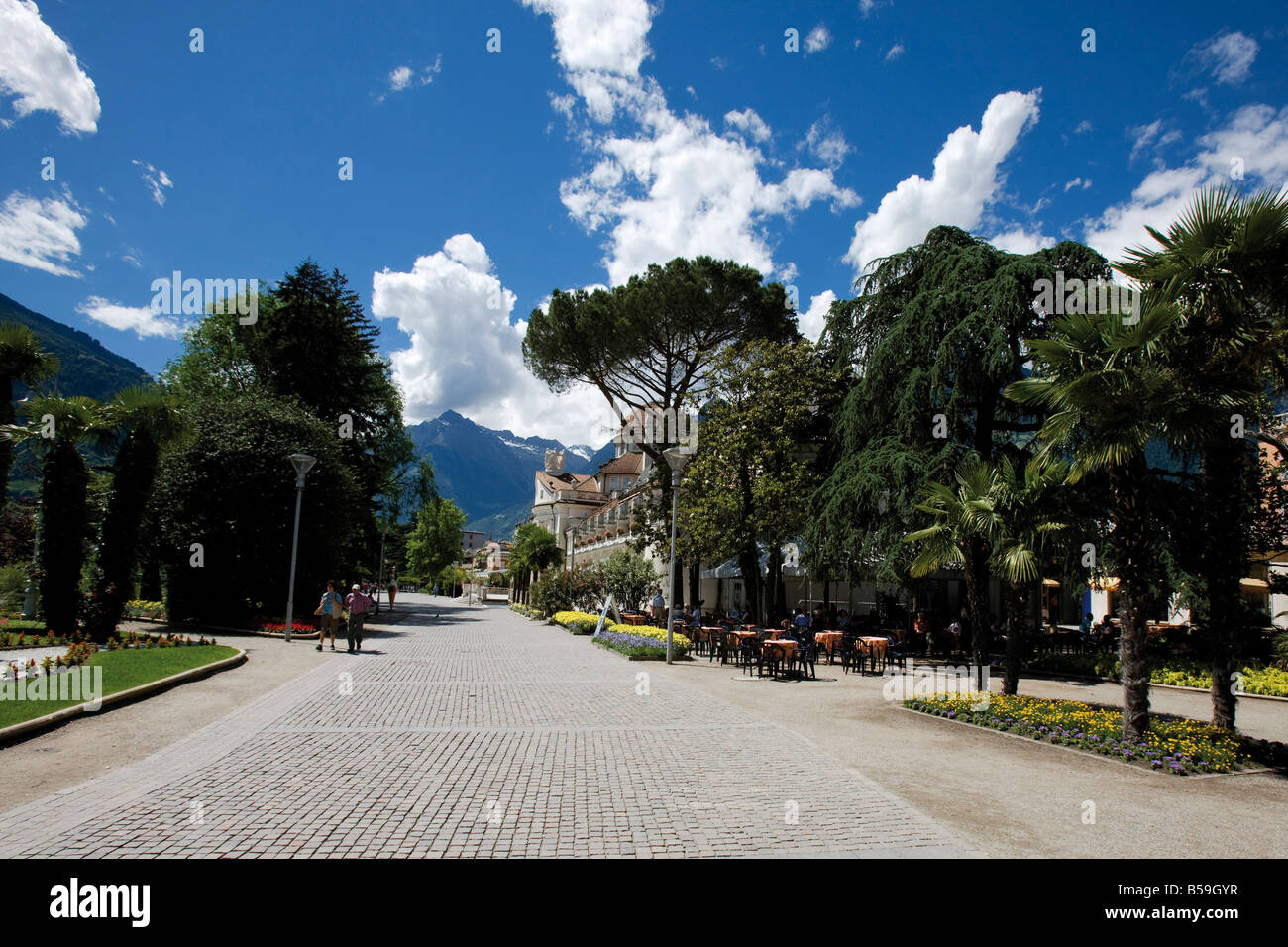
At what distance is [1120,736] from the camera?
901 cm

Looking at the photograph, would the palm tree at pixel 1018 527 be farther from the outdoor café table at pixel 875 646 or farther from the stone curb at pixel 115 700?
the stone curb at pixel 115 700

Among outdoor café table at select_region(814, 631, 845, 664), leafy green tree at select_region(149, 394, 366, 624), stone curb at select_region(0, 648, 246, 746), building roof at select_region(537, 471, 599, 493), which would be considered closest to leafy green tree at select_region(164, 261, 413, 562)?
leafy green tree at select_region(149, 394, 366, 624)

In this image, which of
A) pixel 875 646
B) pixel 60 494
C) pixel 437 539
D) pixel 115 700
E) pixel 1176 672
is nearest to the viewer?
pixel 115 700

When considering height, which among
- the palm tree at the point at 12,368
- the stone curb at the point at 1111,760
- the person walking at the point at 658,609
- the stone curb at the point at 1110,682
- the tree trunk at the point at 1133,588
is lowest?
the stone curb at the point at 1110,682

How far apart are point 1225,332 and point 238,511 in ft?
85.8

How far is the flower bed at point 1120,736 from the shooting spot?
8203mm

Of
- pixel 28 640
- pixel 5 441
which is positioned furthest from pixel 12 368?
pixel 28 640

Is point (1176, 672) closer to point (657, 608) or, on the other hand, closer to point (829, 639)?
point (829, 639)

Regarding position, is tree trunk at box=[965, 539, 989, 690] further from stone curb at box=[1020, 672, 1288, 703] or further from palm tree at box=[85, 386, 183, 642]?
palm tree at box=[85, 386, 183, 642]

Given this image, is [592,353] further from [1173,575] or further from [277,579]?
[1173,575]

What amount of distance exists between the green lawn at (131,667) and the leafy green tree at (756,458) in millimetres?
14158

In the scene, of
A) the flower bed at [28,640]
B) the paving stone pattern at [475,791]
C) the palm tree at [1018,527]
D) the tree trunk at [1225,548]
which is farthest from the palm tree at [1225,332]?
the flower bed at [28,640]

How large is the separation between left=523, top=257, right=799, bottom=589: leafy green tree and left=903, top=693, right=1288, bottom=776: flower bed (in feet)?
60.8
